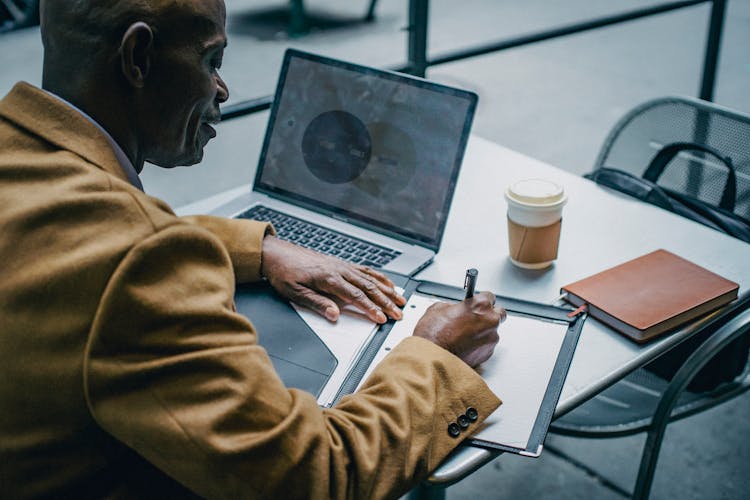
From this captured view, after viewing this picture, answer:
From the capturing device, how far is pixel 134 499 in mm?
741

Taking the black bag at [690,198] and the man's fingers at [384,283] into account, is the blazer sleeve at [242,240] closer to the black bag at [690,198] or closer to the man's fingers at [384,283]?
the man's fingers at [384,283]

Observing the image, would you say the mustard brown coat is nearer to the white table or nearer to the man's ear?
the man's ear

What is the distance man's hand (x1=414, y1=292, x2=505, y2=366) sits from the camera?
0.93 metres

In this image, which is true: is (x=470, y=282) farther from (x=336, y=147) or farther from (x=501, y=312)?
(x=336, y=147)

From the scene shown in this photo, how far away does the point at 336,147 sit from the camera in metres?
1.37

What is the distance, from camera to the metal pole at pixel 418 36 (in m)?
1.81

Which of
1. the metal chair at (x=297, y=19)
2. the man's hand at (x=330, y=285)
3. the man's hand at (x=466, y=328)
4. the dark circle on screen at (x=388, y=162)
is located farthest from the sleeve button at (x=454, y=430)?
the metal chair at (x=297, y=19)

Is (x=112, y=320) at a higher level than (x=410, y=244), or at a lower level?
higher

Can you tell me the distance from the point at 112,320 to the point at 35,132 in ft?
0.77

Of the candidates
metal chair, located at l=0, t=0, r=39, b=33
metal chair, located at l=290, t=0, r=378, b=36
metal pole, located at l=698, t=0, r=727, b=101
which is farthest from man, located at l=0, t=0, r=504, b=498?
metal chair, located at l=0, t=0, r=39, b=33

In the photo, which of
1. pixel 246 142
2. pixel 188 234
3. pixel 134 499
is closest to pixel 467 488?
pixel 134 499

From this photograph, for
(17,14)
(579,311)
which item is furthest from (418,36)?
(17,14)

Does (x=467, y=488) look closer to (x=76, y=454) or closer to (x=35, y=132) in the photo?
(x=76, y=454)

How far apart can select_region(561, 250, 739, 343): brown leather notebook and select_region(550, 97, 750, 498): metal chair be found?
0.15 feet
